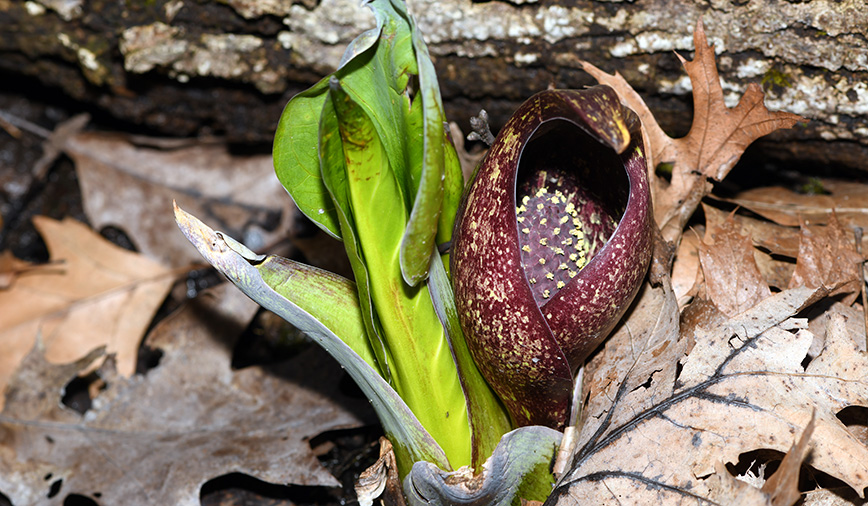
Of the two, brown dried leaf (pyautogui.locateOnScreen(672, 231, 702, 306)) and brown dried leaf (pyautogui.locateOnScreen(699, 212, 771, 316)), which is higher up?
brown dried leaf (pyautogui.locateOnScreen(699, 212, 771, 316))

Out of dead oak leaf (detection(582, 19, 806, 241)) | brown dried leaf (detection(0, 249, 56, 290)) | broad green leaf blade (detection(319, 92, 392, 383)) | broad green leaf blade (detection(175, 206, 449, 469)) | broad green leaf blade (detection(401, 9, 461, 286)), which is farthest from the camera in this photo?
brown dried leaf (detection(0, 249, 56, 290))

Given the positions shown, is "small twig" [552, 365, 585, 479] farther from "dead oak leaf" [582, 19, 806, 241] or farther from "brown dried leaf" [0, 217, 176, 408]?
"brown dried leaf" [0, 217, 176, 408]

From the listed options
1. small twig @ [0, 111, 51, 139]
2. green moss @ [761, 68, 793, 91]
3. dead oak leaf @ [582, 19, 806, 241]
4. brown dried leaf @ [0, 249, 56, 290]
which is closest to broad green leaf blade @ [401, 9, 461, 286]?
dead oak leaf @ [582, 19, 806, 241]

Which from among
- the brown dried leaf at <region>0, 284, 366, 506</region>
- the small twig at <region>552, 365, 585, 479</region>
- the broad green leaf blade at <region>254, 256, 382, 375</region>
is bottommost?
the brown dried leaf at <region>0, 284, 366, 506</region>

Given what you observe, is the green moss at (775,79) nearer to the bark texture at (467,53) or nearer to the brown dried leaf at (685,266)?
the bark texture at (467,53)

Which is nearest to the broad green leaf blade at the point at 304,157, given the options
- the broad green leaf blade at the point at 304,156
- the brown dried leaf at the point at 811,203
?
the broad green leaf blade at the point at 304,156

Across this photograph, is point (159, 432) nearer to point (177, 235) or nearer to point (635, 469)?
point (177, 235)

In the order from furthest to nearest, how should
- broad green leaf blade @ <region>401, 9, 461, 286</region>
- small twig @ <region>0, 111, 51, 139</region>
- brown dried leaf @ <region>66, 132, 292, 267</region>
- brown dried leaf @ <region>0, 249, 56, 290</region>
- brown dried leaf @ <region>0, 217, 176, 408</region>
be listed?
1. small twig @ <region>0, 111, 51, 139</region>
2. brown dried leaf @ <region>66, 132, 292, 267</region>
3. brown dried leaf @ <region>0, 249, 56, 290</region>
4. brown dried leaf @ <region>0, 217, 176, 408</region>
5. broad green leaf blade @ <region>401, 9, 461, 286</region>
